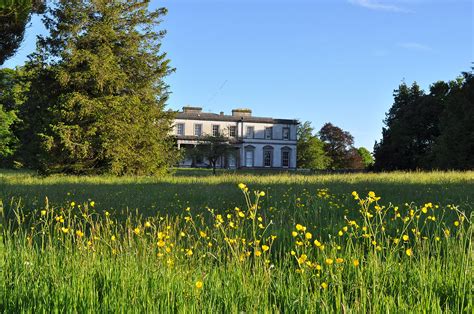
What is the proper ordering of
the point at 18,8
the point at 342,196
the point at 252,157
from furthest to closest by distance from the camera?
1. the point at 252,157
2. the point at 18,8
3. the point at 342,196

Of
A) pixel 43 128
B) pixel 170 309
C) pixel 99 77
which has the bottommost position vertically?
pixel 170 309

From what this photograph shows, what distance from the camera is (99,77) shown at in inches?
884

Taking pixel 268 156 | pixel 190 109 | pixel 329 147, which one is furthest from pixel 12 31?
pixel 329 147

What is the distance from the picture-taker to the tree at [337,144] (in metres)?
72.3

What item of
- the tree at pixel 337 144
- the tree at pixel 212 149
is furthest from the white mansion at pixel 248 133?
the tree at pixel 212 149

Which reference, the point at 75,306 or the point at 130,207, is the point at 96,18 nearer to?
the point at 130,207

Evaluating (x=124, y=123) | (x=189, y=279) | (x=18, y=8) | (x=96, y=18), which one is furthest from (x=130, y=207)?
(x=96, y=18)

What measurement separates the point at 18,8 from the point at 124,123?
10127mm

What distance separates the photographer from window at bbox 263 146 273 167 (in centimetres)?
6456

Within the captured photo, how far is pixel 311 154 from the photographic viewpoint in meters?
68.0

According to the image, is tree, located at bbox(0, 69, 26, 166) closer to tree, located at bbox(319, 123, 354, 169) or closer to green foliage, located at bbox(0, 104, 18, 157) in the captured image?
green foliage, located at bbox(0, 104, 18, 157)

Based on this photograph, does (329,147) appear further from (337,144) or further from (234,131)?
(234,131)

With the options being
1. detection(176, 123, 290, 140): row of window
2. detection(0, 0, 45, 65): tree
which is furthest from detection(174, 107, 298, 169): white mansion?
detection(0, 0, 45, 65): tree

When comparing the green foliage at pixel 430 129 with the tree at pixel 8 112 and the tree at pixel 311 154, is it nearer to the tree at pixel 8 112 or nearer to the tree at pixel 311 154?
the tree at pixel 311 154
